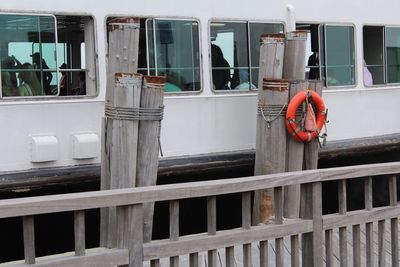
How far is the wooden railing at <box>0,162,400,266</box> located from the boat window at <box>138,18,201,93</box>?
3251 millimetres

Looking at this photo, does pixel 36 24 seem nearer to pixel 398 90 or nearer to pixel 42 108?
pixel 42 108

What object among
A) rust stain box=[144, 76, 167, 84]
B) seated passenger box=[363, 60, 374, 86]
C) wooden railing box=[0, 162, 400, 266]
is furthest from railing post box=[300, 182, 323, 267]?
seated passenger box=[363, 60, 374, 86]

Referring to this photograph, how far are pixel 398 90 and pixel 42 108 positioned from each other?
5.54 meters

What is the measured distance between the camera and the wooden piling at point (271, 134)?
7.32 metres

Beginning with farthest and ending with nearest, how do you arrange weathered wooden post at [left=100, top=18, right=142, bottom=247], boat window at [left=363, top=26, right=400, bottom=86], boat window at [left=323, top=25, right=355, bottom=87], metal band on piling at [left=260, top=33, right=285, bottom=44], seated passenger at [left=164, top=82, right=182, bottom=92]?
boat window at [left=363, top=26, right=400, bottom=86], boat window at [left=323, top=25, right=355, bottom=87], seated passenger at [left=164, top=82, right=182, bottom=92], metal band on piling at [left=260, top=33, right=285, bottom=44], weathered wooden post at [left=100, top=18, right=142, bottom=247]

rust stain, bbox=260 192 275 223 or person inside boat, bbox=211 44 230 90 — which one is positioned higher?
person inside boat, bbox=211 44 230 90

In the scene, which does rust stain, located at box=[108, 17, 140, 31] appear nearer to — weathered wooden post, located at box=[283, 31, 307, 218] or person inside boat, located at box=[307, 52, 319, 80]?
weathered wooden post, located at box=[283, 31, 307, 218]

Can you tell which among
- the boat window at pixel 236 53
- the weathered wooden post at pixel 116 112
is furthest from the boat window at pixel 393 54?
the weathered wooden post at pixel 116 112

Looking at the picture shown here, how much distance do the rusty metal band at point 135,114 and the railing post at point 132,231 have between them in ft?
7.78

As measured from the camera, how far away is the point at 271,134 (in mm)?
7375

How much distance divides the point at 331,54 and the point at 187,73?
2.39m

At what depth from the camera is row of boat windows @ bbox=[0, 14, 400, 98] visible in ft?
21.5

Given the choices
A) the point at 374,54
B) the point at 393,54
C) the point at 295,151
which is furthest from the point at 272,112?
the point at 393,54

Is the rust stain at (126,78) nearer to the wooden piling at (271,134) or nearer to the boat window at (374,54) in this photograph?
the wooden piling at (271,134)
